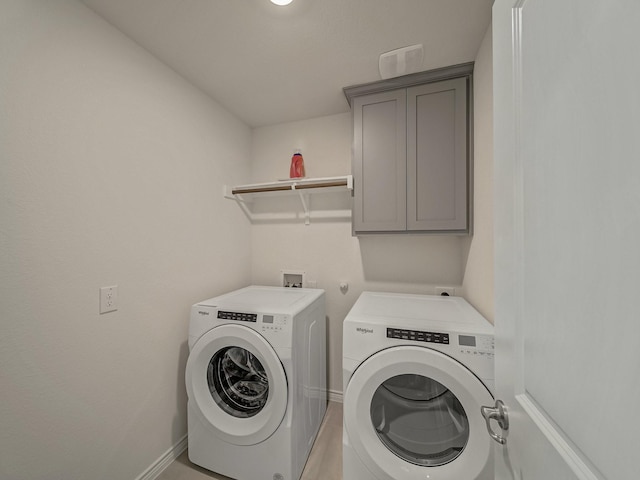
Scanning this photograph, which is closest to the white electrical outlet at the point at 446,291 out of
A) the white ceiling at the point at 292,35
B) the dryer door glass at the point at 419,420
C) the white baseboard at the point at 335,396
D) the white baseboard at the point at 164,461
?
the dryer door glass at the point at 419,420

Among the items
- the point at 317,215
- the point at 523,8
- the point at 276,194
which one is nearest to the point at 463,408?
the point at 523,8

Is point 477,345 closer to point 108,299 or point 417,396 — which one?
point 417,396

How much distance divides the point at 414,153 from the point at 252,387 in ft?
6.05

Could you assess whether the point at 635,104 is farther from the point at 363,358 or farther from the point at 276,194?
the point at 276,194

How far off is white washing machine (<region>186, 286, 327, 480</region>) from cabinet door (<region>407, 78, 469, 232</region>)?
39.5 inches

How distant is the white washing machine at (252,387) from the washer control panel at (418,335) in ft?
1.73

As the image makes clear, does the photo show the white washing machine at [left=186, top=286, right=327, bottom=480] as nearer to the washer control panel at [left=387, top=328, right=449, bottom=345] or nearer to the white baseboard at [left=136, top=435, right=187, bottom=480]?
the white baseboard at [left=136, top=435, right=187, bottom=480]

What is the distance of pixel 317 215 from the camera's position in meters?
2.23

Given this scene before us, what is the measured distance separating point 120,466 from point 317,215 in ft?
6.43

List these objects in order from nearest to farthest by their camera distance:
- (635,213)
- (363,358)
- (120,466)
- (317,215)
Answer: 1. (635,213)
2. (363,358)
3. (120,466)
4. (317,215)

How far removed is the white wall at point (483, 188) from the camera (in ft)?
4.15

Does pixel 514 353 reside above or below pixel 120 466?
above

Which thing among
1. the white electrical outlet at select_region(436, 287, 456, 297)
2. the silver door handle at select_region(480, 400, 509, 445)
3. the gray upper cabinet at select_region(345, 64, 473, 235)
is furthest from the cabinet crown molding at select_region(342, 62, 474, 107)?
the silver door handle at select_region(480, 400, 509, 445)

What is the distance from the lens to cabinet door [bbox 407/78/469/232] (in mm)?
1568
